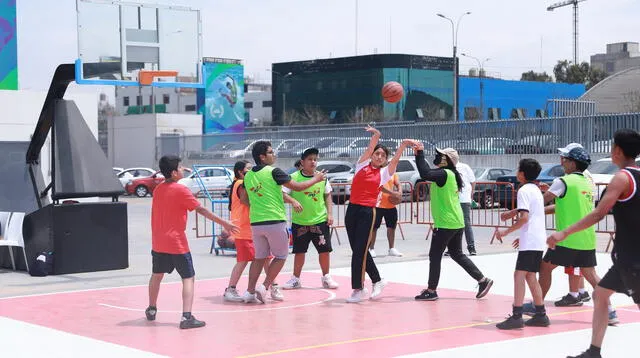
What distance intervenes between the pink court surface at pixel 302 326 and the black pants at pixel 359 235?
411 millimetres

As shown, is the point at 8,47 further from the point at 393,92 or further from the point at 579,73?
the point at 579,73

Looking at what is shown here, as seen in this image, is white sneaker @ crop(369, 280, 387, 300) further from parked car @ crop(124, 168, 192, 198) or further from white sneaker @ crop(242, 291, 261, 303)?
parked car @ crop(124, 168, 192, 198)

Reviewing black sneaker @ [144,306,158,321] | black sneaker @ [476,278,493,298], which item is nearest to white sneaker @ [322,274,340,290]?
black sneaker @ [476,278,493,298]

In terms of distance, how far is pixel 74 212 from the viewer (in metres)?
14.6

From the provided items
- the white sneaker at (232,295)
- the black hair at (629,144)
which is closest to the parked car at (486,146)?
the white sneaker at (232,295)

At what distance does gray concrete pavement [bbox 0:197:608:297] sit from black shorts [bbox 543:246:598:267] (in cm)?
439

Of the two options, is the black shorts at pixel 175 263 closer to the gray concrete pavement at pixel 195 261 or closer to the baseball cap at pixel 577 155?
the gray concrete pavement at pixel 195 261


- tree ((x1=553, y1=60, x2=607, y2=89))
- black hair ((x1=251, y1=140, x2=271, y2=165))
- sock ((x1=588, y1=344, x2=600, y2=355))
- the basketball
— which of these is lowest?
sock ((x1=588, y1=344, x2=600, y2=355))

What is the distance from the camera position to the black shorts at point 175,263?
10273 millimetres

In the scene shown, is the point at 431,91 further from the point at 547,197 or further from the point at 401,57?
the point at 547,197

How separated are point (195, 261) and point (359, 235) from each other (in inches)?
241

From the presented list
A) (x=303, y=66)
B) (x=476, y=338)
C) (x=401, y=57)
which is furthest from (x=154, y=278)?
(x=303, y=66)

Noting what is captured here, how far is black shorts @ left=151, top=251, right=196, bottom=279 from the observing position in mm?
10273

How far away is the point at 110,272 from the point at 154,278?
4764 millimetres
